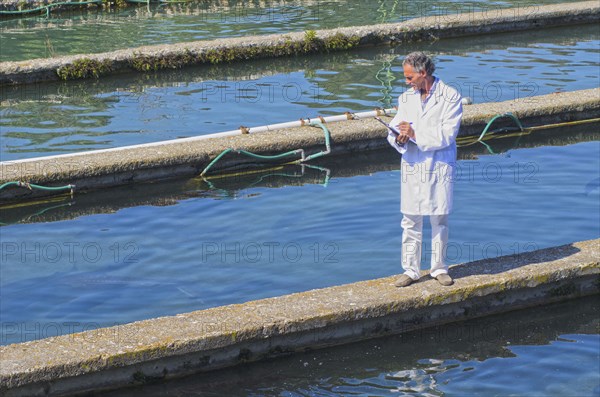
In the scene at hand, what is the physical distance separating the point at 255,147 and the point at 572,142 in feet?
12.5

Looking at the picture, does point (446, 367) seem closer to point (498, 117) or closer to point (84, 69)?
point (498, 117)

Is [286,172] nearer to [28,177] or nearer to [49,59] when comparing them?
[28,177]

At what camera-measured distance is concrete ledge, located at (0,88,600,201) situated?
11289 mm

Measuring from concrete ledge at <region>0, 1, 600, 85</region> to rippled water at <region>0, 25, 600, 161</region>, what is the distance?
20cm

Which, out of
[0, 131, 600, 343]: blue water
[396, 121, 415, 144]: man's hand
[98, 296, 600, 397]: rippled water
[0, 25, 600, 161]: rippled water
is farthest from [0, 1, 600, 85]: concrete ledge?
[98, 296, 600, 397]: rippled water

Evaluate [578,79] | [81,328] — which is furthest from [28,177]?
[578,79]

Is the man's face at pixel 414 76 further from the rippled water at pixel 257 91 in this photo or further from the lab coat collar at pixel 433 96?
the rippled water at pixel 257 91

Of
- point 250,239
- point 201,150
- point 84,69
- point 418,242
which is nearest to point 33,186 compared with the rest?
point 201,150

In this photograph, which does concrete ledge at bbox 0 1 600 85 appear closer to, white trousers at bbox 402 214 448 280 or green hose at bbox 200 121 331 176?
green hose at bbox 200 121 331 176

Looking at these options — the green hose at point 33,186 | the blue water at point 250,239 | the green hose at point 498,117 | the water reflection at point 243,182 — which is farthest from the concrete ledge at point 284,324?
the green hose at point 498,117

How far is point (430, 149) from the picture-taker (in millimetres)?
7785

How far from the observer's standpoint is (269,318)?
766 cm

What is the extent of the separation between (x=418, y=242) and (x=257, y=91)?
780 cm

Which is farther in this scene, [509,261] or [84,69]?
[84,69]
